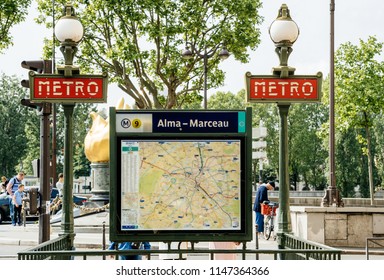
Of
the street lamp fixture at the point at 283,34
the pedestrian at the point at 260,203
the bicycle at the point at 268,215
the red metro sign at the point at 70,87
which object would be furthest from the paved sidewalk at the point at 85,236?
the red metro sign at the point at 70,87

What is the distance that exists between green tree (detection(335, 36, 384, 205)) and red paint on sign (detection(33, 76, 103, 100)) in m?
22.1

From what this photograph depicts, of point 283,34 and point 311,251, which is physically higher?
point 283,34

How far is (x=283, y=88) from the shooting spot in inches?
360

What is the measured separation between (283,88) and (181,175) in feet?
7.04

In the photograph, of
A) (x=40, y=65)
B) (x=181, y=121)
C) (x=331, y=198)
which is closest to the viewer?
(x=181, y=121)

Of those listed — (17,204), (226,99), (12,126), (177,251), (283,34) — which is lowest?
(17,204)

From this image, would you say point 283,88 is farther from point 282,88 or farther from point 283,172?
point 283,172

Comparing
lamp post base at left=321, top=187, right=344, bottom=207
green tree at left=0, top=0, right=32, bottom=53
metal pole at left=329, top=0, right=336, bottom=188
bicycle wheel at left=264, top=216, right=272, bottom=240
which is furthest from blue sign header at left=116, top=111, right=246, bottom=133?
green tree at left=0, top=0, right=32, bottom=53

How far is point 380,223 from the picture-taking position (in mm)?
18047

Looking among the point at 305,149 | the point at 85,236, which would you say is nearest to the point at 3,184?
the point at 85,236

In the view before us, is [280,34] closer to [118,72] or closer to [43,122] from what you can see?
[43,122]

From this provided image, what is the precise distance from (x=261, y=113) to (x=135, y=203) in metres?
83.2

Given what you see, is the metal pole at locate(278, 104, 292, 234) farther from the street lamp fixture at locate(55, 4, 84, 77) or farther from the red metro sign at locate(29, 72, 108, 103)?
the street lamp fixture at locate(55, 4, 84, 77)

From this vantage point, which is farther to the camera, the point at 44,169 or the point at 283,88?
the point at 44,169
